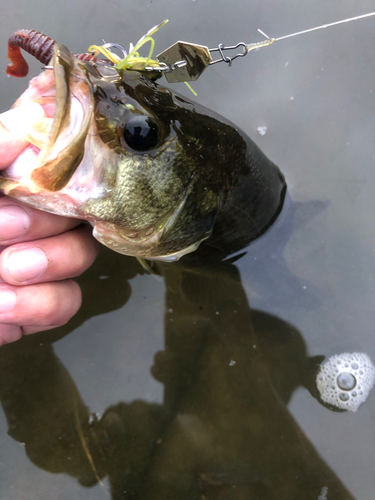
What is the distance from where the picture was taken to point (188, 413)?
2020 mm

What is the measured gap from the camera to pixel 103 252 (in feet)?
6.92

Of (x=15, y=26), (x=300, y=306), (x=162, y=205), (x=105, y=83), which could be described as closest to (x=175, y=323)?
(x=300, y=306)

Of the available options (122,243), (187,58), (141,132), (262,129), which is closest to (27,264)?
(122,243)

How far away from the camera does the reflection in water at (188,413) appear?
1.92m

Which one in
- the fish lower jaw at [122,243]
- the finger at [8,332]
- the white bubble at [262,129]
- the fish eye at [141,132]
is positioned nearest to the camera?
the fish eye at [141,132]

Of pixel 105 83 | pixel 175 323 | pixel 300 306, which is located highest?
pixel 105 83

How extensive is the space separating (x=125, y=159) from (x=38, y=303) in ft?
2.31

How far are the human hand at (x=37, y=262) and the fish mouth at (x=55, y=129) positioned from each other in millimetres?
217

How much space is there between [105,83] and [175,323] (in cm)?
148

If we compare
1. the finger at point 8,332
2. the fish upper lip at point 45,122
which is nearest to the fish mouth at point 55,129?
the fish upper lip at point 45,122

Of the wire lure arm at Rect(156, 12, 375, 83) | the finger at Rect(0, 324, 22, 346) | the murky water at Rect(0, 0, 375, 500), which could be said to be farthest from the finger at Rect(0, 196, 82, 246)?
the murky water at Rect(0, 0, 375, 500)

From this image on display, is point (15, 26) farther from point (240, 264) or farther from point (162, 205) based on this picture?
point (240, 264)

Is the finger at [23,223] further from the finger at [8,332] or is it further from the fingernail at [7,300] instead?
the finger at [8,332]

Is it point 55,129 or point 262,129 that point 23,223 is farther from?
point 262,129
